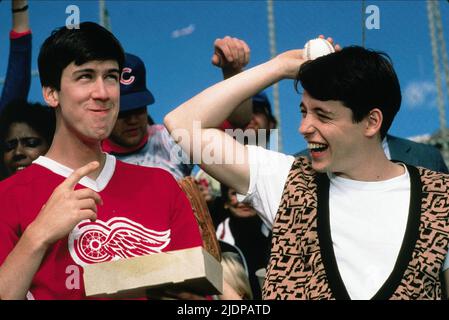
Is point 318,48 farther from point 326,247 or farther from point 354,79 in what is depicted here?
point 326,247

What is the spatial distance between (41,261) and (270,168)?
1.03 meters

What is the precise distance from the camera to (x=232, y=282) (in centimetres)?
388

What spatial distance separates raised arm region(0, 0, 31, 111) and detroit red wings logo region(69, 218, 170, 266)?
1.62m

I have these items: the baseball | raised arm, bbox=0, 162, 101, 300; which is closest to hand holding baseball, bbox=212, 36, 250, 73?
the baseball

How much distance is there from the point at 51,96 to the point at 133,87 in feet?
4.50

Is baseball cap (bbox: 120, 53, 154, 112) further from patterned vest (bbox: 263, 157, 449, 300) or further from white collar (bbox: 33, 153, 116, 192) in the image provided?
patterned vest (bbox: 263, 157, 449, 300)

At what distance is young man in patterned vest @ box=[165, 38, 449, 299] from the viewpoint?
2.65 meters

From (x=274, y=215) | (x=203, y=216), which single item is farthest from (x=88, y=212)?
(x=203, y=216)

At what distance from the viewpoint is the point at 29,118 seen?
396 centimetres

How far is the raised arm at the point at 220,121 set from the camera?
9.63ft

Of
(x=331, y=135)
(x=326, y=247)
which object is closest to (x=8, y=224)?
(x=326, y=247)
